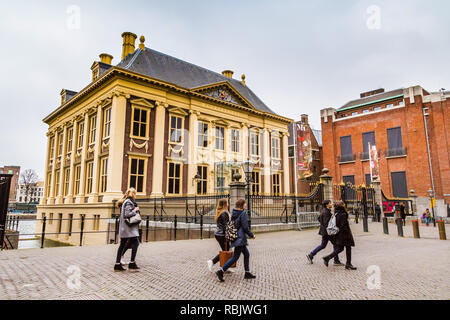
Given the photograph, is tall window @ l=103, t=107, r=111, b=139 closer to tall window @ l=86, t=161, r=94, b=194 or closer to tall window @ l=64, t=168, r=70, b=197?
tall window @ l=86, t=161, r=94, b=194

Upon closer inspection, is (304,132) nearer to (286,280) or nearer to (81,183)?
(81,183)

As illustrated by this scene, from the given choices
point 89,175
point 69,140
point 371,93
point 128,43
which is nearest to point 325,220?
point 89,175

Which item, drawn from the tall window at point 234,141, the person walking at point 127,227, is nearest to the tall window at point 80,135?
the tall window at point 234,141

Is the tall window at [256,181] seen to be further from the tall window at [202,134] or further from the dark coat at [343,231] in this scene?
the dark coat at [343,231]

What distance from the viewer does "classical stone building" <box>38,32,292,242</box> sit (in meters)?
20.9

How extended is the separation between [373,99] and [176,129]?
2772 centimetres

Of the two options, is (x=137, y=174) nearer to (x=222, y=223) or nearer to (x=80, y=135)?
(x=80, y=135)

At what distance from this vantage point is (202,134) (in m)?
25.4

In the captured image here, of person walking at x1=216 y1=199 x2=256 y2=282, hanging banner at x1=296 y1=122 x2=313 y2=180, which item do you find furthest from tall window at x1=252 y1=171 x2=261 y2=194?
person walking at x1=216 y1=199 x2=256 y2=282

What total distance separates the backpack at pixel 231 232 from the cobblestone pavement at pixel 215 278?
31.3 inches

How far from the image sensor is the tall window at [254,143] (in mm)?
29520

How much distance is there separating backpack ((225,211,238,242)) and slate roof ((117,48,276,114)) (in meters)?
19.5
